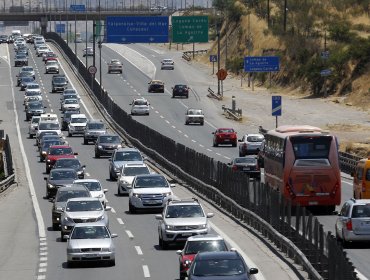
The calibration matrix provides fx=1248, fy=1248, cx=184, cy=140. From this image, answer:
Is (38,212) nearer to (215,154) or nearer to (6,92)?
(215,154)

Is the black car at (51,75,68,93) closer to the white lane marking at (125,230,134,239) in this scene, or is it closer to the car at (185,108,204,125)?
the car at (185,108,204,125)

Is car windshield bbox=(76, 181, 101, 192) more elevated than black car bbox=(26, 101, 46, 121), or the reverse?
car windshield bbox=(76, 181, 101, 192)

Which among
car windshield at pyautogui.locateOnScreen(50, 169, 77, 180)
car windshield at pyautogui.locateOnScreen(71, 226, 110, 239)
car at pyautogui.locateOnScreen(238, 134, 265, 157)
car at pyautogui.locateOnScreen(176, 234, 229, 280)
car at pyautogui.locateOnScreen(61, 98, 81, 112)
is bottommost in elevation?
car at pyautogui.locateOnScreen(61, 98, 81, 112)

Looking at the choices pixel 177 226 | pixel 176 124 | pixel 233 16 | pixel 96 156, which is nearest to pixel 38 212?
pixel 177 226

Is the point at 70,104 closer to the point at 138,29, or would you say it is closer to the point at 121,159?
the point at 138,29

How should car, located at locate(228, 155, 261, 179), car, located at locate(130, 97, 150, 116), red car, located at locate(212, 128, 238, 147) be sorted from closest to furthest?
car, located at locate(228, 155, 261, 179) → red car, located at locate(212, 128, 238, 147) → car, located at locate(130, 97, 150, 116)

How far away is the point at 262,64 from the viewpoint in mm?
121000

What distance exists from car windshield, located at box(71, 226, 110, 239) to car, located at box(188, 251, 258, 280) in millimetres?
7752

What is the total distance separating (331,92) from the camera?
121938 mm

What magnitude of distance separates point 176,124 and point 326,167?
55.1 meters

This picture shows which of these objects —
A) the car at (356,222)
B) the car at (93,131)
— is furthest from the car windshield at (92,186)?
the car at (93,131)

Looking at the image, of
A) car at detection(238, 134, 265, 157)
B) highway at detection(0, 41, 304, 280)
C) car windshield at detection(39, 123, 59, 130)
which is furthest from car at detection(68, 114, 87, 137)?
car at detection(238, 134, 265, 157)

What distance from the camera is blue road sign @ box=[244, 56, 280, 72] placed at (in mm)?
120750

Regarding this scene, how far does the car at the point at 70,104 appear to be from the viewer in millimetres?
100250
